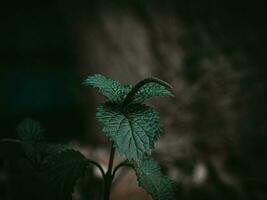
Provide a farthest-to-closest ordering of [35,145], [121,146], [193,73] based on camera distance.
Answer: [193,73] → [35,145] → [121,146]

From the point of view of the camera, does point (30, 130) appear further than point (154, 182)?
Yes

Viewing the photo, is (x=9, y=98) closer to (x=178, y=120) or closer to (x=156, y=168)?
(x=178, y=120)

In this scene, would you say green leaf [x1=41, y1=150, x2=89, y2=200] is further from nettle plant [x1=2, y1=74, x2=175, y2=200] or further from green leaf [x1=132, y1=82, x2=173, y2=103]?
green leaf [x1=132, y1=82, x2=173, y2=103]

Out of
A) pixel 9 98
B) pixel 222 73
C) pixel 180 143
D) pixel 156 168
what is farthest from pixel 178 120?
pixel 156 168

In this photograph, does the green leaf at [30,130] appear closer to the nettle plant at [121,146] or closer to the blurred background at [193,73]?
the nettle plant at [121,146]

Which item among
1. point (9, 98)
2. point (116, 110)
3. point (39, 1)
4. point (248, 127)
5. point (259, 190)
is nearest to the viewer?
point (116, 110)

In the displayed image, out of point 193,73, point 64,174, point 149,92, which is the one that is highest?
point 193,73

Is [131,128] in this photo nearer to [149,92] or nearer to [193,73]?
[149,92]

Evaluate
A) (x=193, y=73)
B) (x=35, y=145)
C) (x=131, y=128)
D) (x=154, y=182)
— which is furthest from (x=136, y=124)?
(x=193, y=73)
